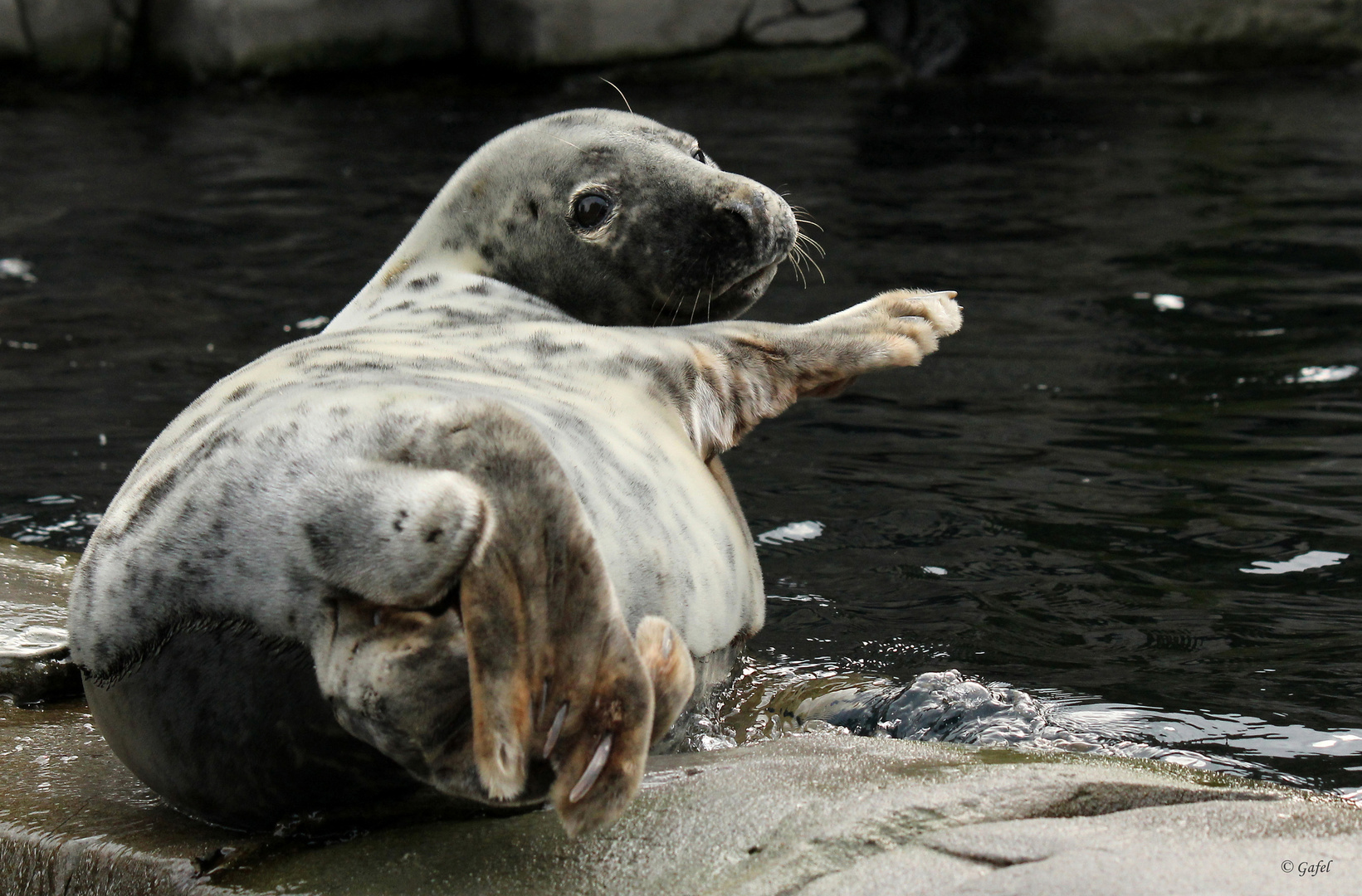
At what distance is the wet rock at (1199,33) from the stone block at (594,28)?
9.49 ft

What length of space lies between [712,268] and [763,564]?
1.11 m

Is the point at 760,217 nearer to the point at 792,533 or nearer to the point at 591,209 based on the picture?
the point at 591,209

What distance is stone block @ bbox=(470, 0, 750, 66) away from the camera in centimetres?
1354

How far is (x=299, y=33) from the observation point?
1370 centimetres

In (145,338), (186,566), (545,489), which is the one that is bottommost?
(145,338)

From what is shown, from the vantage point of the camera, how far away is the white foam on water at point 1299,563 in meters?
3.70

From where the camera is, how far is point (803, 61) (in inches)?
563

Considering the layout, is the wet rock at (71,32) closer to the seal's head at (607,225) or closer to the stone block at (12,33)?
the stone block at (12,33)

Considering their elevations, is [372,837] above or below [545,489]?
below

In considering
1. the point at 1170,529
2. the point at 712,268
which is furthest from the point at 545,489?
the point at 1170,529

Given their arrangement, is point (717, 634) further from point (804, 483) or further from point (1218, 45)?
point (1218, 45)

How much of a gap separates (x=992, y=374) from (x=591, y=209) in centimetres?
296

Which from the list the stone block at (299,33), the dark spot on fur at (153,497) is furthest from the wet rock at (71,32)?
the dark spot on fur at (153,497)

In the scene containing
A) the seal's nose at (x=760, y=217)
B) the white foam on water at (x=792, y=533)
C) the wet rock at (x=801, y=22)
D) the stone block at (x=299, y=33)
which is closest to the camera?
the seal's nose at (x=760, y=217)
